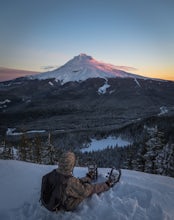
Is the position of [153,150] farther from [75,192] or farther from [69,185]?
[69,185]

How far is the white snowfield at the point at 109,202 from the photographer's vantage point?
575 cm

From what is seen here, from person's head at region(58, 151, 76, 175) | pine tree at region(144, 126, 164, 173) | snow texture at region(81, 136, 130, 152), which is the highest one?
person's head at region(58, 151, 76, 175)

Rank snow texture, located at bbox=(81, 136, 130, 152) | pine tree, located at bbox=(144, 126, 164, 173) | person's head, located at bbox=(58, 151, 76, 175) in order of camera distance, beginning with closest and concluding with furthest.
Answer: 1. person's head, located at bbox=(58, 151, 76, 175)
2. pine tree, located at bbox=(144, 126, 164, 173)
3. snow texture, located at bbox=(81, 136, 130, 152)

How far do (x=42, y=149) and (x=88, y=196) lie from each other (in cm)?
2870

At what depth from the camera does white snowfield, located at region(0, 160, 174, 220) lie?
575 centimetres

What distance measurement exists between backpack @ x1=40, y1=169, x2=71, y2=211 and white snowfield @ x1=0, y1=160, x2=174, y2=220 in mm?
173

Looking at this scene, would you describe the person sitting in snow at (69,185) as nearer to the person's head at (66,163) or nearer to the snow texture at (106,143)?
the person's head at (66,163)

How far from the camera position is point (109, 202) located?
6.21m

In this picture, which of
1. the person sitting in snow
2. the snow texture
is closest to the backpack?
the person sitting in snow

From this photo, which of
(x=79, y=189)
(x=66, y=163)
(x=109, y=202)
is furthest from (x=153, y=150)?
(x=66, y=163)

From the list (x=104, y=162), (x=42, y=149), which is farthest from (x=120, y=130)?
(x=42, y=149)

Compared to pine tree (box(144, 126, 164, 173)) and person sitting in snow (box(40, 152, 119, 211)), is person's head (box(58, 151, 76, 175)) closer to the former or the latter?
person sitting in snow (box(40, 152, 119, 211))

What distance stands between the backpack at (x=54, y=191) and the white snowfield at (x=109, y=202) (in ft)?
0.57

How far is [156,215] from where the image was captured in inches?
223
